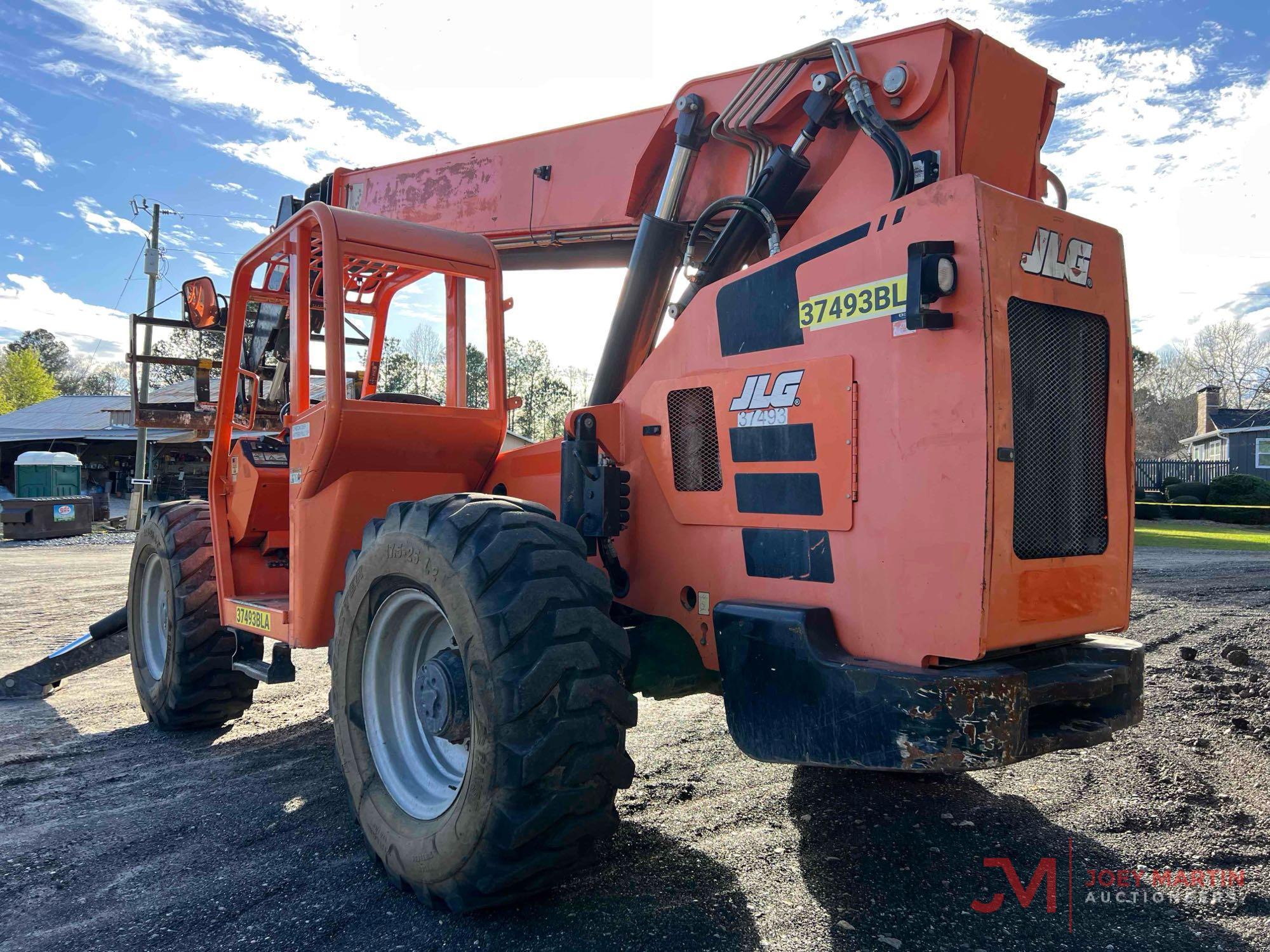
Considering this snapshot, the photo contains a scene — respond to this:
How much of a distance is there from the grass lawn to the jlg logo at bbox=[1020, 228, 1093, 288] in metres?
17.3

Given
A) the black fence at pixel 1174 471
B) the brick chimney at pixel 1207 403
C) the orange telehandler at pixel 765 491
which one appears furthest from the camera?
the brick chimney at pixel 1207 403

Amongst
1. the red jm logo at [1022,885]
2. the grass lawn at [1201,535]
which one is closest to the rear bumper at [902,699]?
the red jm logo at [1022,885]

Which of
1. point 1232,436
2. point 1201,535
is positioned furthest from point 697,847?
point 1232,436

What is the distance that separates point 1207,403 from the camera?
46438 millimetres

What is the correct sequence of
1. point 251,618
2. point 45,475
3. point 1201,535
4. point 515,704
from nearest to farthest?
point 515,704, point 251,618, point 1201,535, point 45,475

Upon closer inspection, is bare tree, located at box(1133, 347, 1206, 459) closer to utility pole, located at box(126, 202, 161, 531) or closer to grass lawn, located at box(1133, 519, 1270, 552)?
grass lawn, located at box(1133, 519, 1270, 552)

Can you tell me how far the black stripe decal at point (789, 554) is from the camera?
3088mm

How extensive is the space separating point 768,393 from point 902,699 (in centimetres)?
116

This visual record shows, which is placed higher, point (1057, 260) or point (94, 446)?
point (94, 446)

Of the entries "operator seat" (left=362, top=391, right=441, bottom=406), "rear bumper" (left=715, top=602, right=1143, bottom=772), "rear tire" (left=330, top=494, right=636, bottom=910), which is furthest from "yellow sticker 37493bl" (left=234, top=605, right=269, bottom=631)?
"rear bumper" (left=715, top=602, right=1143, bottom=772)

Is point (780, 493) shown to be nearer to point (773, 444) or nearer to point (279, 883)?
point (773, 444)

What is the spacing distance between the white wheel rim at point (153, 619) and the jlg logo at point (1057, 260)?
5.58 metres

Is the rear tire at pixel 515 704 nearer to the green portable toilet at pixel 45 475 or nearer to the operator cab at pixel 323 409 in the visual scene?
the operator cab at pixel 323 409

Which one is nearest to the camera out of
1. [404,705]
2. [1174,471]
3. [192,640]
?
[404,705]
